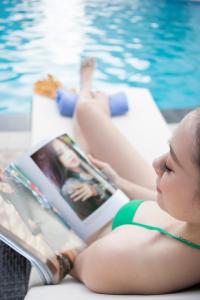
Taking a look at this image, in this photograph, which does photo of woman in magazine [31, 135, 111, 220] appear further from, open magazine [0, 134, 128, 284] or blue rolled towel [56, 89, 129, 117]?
blue rolled towel [56, 89, 129, 117]


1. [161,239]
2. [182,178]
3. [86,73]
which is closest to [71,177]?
[161,239]

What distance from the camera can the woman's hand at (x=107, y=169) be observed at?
1689 millimetres

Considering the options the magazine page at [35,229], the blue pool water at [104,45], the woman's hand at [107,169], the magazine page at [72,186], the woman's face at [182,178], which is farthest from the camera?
the blue pool water at [104,45]

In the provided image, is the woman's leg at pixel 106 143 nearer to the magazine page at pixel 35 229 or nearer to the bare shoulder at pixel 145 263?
the magazine page at pixel 35 229

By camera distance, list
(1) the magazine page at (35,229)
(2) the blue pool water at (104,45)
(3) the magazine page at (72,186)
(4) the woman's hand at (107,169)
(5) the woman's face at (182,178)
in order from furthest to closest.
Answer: (2) the blue pool water at (104,45) < (4) the woman's hand at (107,169) < (3) the magazine page at (72,186) < (1) the magazine page at (35,229) < (5) the woman's face at (182,178)

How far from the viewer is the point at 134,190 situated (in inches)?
64.2

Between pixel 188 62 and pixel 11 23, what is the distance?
1.85 m

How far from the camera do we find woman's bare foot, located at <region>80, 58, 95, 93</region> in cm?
224

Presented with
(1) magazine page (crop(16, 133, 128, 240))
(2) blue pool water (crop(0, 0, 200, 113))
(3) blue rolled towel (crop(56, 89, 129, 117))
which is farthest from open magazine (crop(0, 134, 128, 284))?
(2) blue pool water (crop(0, 0, 200, 113))

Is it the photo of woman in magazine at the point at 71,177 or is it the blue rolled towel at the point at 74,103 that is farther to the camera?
the blue rolled towel at the point at 74,103

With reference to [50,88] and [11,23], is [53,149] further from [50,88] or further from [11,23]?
[11,23]

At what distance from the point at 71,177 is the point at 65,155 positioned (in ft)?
0.27

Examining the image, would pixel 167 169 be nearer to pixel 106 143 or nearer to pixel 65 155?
pixel 65 155

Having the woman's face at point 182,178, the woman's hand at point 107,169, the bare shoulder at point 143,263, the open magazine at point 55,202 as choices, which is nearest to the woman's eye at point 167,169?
the woman's face at point 182,178
